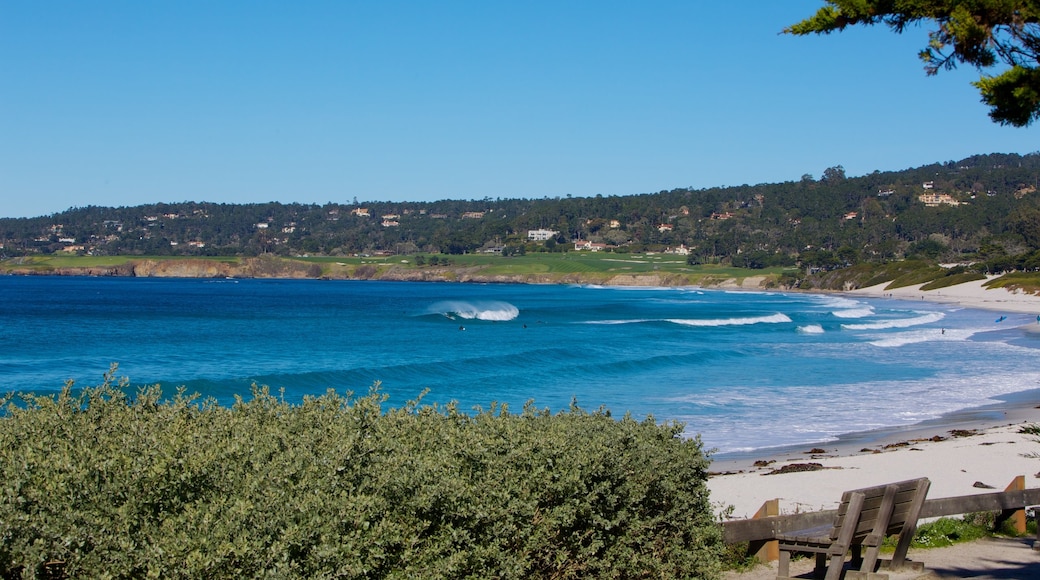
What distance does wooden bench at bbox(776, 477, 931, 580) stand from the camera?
649cm

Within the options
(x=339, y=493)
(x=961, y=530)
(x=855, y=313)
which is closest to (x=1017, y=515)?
(x=961, y=530)

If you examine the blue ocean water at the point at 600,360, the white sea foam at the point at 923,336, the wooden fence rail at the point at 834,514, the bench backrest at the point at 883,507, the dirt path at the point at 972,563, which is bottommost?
the white sea foam at the point at 923,336

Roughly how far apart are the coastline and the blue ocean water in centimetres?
104

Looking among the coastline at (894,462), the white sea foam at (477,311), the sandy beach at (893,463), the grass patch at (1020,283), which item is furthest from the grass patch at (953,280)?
the sandy beach at (893,463)

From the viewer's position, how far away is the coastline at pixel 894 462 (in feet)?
46.5

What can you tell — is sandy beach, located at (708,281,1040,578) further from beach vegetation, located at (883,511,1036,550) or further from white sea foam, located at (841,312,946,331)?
white sea foam, located at (841,312,946,331)

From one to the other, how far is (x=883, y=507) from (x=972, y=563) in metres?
1.74

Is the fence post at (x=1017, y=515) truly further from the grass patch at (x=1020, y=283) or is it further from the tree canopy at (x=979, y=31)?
the grass patch at (x=1020, y=283)

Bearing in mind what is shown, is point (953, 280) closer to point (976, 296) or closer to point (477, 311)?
point (976, 296)

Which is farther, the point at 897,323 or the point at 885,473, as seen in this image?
the point at 897,323

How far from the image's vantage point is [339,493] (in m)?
3.89

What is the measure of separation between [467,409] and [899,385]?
47.4 ft

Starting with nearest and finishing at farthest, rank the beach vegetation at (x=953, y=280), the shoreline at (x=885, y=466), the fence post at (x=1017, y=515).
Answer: the fence post at (x=1017, y=515) < the shoreline at (x=885, y=466) < the beach vegetation at (x=953, y=280)

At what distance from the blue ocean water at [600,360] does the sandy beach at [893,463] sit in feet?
4.02
